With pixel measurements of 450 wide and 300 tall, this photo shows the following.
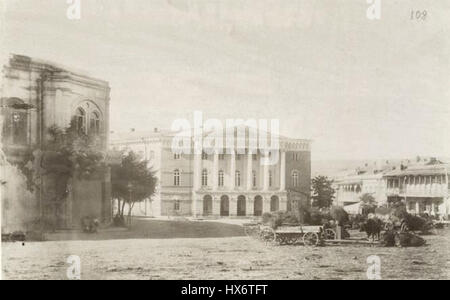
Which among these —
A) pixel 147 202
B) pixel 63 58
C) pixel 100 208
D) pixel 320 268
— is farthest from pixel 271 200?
pixel 63 58

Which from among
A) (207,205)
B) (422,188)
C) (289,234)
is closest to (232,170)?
(207,205)

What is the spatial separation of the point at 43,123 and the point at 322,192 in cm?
402

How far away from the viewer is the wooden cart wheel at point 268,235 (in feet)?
30.8

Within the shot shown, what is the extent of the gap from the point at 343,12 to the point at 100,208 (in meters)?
4.26

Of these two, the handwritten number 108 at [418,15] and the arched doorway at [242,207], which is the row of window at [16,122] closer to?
the arched doorway at [242,207]

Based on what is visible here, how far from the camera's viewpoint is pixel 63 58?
29.5 ft

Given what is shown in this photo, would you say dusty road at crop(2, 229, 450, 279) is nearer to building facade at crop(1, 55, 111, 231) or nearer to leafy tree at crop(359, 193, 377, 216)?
building facade at crop(1, 55, 111, 231)

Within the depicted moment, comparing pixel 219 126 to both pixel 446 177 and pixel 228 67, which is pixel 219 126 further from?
pixel 446 177

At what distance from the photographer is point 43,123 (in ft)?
30.1

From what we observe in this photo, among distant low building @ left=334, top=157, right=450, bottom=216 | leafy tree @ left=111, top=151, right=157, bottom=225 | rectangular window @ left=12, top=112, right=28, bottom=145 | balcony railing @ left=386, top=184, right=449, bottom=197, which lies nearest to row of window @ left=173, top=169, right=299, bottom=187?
leafy tree @ left=111, top=151, right=157, bottom=225

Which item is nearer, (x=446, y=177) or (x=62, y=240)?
(x=62, y=240)

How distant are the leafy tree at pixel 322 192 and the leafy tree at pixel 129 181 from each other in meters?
2.38

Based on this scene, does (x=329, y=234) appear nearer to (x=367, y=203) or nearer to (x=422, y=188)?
(x=367, y=203)
